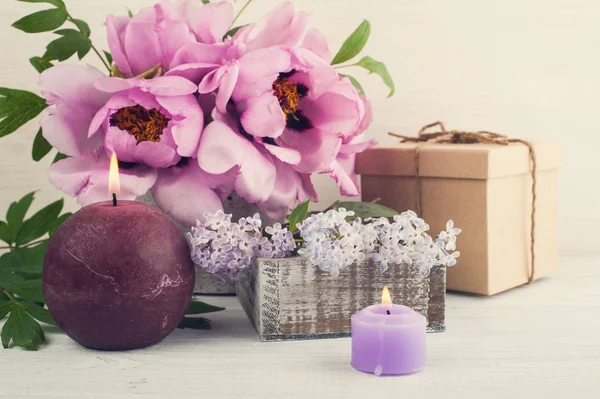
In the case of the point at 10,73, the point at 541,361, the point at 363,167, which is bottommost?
the point at 541,361

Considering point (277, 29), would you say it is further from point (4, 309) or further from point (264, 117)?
point (4, 309)

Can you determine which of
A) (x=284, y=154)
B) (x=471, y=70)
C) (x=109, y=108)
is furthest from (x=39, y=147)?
(x=471, y=70)

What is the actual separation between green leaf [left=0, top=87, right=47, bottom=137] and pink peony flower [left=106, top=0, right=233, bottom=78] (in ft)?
0.32

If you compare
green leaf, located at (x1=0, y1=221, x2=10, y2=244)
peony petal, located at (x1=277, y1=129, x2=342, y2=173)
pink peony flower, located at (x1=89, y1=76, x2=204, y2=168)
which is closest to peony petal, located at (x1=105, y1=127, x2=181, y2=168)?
pink peony flower, located at (x1=89, y1=76, x2=204, y2=168)

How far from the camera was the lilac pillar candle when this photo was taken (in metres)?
0.50

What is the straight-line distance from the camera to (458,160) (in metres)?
0.75

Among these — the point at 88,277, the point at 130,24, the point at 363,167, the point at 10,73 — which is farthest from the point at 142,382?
the point at 10,73

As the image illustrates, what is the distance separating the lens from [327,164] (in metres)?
0.68

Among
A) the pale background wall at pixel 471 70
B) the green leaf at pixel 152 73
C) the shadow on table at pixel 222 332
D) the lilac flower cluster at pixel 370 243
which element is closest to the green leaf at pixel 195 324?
the shadow on table at pixel 222 332

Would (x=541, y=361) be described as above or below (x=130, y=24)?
below

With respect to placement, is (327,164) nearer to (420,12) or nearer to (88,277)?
(88,277)

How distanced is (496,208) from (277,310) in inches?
10.8

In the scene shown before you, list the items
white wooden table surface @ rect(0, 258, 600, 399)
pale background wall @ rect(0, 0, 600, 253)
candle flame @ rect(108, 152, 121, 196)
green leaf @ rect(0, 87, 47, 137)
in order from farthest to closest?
1. pale background wall @ rect(0, 0, 600, 253)
2. green leaf @ rect(0, 87, 47, 137)
3. candle flame @ rect(108, 152, 121, 196)
4. white wooden table surface @ rect(0, 258, 600, 399)

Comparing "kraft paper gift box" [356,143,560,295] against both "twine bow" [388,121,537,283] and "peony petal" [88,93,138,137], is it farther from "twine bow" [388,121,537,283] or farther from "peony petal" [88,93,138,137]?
A: "peony petal" [88,93,138,137]
